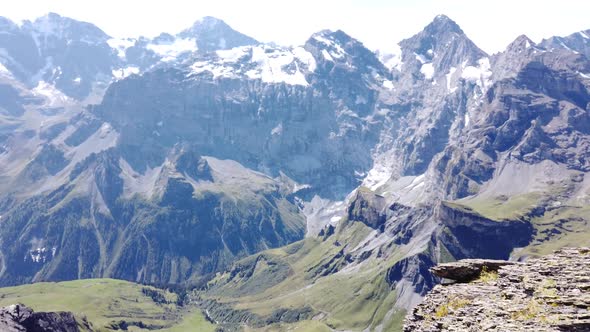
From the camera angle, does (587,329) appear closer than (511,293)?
Yes

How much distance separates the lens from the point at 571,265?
3756 centimetres

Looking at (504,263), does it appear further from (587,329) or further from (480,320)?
(587,329)

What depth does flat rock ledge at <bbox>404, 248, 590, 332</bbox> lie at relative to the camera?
31.8m

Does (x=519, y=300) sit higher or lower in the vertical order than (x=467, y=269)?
higher

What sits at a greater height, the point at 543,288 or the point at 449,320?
the point at 543,288

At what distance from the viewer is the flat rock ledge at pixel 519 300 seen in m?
31.8

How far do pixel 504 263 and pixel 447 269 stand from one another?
440cm

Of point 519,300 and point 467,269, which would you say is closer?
point 519,300

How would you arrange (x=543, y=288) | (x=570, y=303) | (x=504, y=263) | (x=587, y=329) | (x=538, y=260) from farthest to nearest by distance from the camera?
(x=504, y=263) < (x=538, y=260) < (x=543, y=288) < (x=570, y=303) < (x=587, y=329)

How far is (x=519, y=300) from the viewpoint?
35.2m

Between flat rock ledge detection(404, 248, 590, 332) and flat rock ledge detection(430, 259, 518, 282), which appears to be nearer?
flat rock ledge detection(404, 248, 590, 332)

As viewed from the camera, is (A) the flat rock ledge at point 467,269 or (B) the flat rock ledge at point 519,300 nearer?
(B) the flat rock ledge at point 519,300

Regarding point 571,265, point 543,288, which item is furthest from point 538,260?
point 543,288

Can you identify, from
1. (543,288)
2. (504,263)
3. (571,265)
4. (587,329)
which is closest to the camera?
(587,329)
